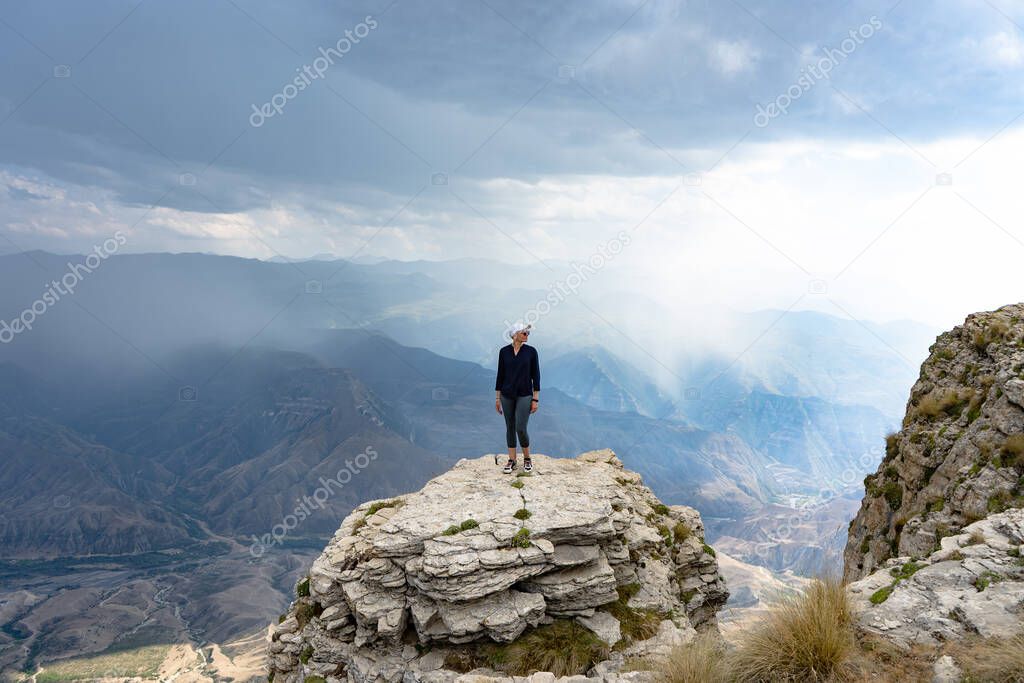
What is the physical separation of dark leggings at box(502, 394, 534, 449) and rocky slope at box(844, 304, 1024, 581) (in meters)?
11.5

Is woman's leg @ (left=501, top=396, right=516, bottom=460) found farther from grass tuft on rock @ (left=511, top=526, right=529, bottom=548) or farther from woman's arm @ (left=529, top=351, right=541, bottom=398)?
grass tuft on rock @ (left=511, top=526, right=529, bottom=548)

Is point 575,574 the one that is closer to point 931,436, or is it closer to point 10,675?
point 931,436

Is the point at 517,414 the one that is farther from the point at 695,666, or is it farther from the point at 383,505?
the point at 695,666

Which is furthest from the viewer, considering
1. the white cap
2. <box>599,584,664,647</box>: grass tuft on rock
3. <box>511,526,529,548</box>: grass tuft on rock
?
the white cap

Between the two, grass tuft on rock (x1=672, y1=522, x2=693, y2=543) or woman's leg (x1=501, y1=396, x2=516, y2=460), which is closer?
woman's leg (x1=501, y1=396, x2=516, y2=460)

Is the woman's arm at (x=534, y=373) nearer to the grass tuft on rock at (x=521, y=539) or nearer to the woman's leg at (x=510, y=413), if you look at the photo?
the woman's leg at (x=510, y=413)

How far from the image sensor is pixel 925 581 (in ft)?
36.1

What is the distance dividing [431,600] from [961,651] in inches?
426

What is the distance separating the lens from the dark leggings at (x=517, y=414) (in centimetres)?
1750

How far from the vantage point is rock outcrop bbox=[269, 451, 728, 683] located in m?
12.8

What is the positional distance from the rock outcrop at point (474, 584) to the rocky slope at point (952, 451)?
7646mm

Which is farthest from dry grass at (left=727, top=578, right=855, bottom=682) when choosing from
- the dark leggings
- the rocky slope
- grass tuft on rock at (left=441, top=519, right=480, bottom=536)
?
the dark leggings

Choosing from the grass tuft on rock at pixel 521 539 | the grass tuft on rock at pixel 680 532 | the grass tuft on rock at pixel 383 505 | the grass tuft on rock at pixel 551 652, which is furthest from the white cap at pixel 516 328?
the grass tuft on rock at pixel 680 532

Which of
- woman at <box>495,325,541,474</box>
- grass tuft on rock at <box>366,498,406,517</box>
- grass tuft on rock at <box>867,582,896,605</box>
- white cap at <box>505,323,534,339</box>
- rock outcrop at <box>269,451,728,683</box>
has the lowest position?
grass tuft on rock at <box>867,582,896,605</box>
